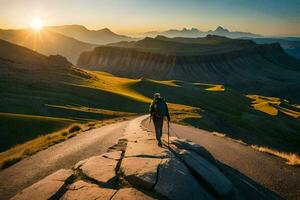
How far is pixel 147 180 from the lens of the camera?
11234mm

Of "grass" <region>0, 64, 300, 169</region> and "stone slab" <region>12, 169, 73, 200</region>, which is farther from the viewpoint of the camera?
"grass" <region>0, 64, 300, 169</region>

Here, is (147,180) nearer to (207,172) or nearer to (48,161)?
(207,172)

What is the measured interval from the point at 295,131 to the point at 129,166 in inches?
2409

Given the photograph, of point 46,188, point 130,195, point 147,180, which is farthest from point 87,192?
point 147,180

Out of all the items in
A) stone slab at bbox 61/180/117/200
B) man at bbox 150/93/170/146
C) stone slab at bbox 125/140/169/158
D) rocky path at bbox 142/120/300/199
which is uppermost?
man at bbox 150/93/170/146

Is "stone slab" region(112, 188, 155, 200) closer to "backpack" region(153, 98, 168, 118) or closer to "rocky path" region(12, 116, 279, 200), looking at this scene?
"rocky path" region(12, 116, 279, 200)

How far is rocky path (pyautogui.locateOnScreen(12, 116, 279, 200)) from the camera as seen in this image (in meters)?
10.9

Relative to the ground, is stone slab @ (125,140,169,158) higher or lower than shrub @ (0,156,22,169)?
higher

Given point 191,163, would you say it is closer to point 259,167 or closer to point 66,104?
point 259,167

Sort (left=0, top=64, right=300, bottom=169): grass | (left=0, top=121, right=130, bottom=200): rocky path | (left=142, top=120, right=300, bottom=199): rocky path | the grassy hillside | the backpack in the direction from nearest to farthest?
(left=0, top=121, right=130, bottom=200): rocky path < (left=142, top=120, right=300, bottom=199): rocky path < the backpack < (left=0, top=64, right=300, bottom=169): grass < the grassy hillside

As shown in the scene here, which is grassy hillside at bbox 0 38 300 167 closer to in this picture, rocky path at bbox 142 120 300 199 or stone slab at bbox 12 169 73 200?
stone slab at bbox 12 169 73 200

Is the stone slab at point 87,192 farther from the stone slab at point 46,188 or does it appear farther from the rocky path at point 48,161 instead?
the rocky path at point 48,161

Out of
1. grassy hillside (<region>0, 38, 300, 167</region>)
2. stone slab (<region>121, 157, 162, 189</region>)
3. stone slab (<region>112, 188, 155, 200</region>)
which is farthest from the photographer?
grassy hillside (<region>0, 38, 300, 167</region>)

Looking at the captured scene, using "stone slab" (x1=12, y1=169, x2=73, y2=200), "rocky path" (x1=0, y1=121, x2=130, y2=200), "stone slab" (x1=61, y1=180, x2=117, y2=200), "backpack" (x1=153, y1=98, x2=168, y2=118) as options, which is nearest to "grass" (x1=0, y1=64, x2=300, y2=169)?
"rocky path" (x1=0, y1=121, x2=130, y2=200)
